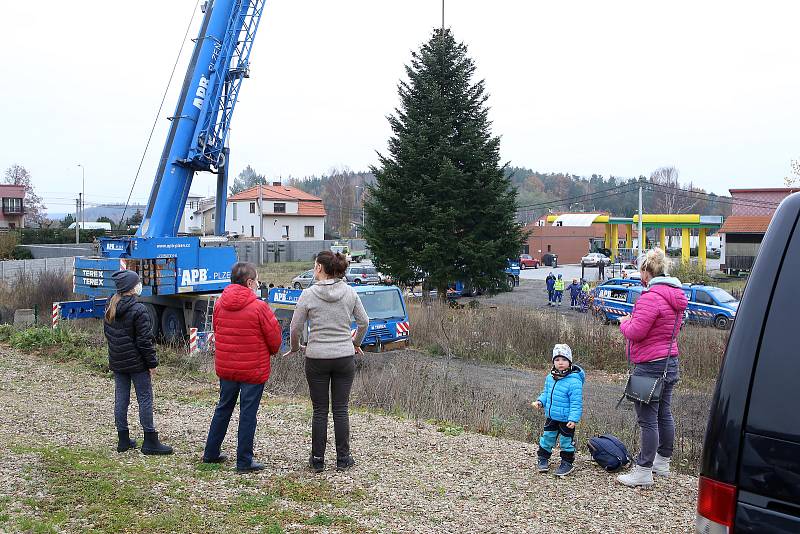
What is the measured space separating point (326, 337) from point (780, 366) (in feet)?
13.4

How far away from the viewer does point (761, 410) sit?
241 centimetres

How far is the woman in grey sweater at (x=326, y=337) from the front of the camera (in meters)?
6.03

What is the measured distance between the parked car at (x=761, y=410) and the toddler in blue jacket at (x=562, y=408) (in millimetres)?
3566

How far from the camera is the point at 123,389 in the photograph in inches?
266

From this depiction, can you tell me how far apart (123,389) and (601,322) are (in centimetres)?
1460

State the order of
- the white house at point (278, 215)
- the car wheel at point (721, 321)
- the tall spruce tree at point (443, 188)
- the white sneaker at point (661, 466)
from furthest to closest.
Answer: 1. the white house at point (278, 215)
2. the tall spruce tree at point (443, 188)
3. the car wheel at point (721, 321)
4. the white sneaker at point (661, 466)

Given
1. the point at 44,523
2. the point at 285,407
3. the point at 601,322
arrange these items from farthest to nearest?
the point at 601,322
the point at 285,407
the point at 44,523

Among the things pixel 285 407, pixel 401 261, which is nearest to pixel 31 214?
pixel 401 261

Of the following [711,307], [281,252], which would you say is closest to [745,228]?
[711,307]

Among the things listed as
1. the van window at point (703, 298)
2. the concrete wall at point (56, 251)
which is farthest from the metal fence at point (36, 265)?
the van window at point (703, 298)

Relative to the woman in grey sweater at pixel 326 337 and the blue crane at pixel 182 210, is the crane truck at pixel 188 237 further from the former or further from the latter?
the woman in grey sweater at pixel 326 337

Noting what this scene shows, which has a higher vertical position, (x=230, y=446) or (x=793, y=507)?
(x=793, y=507)

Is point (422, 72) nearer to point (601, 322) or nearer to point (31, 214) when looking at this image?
point (601, 322)

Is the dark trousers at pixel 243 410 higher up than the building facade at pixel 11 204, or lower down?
lower down
